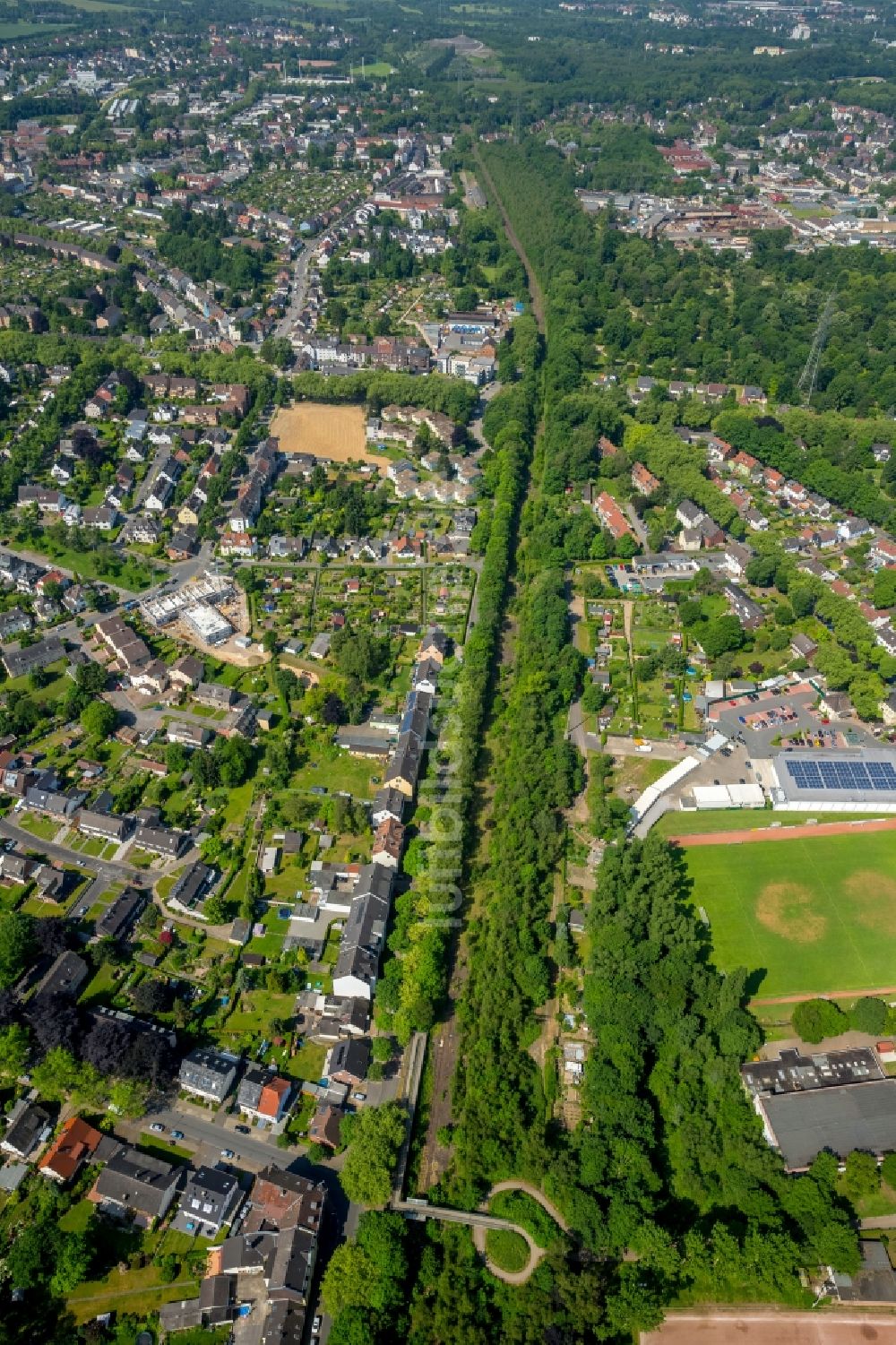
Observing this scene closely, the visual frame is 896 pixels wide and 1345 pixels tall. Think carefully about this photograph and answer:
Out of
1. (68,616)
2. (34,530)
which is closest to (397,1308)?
(68,616)

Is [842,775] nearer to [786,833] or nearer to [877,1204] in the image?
[786,833]

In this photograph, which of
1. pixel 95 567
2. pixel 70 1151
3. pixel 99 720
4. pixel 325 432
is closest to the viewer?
pixel 70 1151

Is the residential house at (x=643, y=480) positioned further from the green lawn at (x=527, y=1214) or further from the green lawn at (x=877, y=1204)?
the green lawn at (x=527, y=1214)

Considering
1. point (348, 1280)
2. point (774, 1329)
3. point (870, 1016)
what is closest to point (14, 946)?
point (348, 1280)

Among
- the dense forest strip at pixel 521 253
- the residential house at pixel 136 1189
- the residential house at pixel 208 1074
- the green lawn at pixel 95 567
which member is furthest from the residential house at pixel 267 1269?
the dense forest strip at pixel 521 253

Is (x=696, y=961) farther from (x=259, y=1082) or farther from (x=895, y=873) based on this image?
(x=259, y=1082)

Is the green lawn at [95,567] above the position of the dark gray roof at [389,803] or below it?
above
